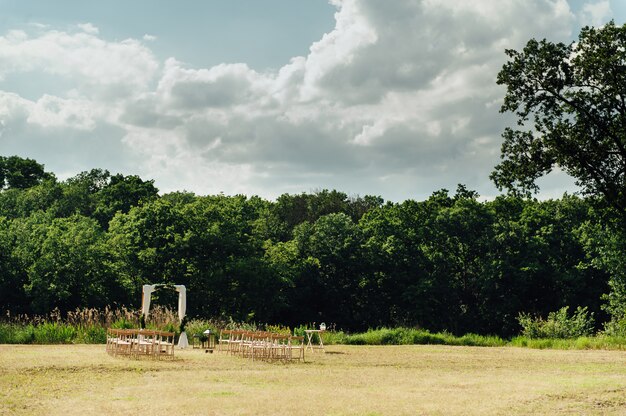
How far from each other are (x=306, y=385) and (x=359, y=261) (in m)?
33.7

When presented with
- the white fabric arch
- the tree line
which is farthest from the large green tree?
the white fabric arch

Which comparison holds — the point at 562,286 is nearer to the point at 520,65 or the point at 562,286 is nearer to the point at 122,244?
the point at 520,65

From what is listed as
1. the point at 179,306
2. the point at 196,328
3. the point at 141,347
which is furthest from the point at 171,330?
the point at 141,347

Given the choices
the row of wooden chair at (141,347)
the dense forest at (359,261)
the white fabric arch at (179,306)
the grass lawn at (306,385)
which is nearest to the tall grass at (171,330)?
the white fabric arch at (179,306)

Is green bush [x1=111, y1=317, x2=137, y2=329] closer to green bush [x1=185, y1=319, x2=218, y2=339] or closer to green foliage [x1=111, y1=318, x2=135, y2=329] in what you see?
green foliage [x1=111, y1=318, x2=135, y2=329]

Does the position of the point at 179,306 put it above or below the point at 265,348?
above

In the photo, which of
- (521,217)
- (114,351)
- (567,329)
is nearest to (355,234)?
(521,217)

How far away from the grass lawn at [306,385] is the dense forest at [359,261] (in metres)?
17.1

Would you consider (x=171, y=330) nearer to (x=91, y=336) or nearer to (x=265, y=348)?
(x=91, y=336)

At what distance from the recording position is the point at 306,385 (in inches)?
544

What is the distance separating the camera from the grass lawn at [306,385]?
10906 millimetres

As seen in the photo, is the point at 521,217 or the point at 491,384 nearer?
the point at 491,384

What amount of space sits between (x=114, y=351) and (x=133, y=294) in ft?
63.8

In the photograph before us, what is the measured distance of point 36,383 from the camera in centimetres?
1331
